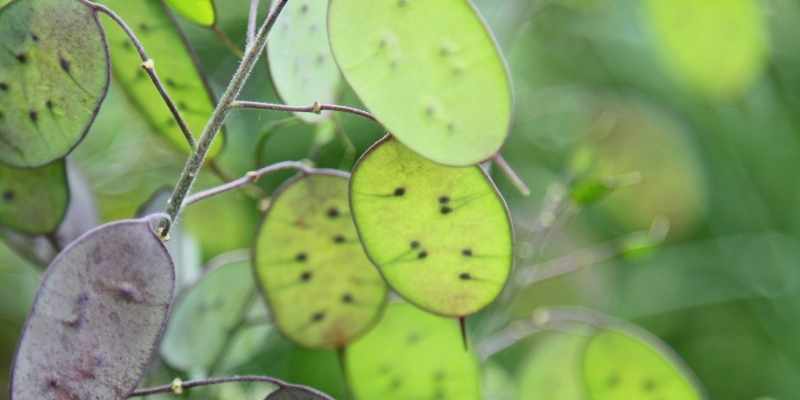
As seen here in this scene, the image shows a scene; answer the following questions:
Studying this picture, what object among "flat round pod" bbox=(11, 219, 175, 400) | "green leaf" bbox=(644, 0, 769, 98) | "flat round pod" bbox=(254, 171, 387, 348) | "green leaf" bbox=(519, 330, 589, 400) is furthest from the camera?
"green leaf" bbox=(644, 0, 769, 98)

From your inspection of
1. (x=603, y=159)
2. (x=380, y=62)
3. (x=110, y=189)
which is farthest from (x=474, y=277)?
(x=603, y=159)

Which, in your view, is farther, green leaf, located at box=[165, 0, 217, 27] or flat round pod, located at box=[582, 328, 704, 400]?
flat round pod, located at box=[582, 328, 704, 400]

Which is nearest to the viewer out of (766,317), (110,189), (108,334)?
(108,334)

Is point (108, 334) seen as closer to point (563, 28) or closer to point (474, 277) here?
point (474, 277)

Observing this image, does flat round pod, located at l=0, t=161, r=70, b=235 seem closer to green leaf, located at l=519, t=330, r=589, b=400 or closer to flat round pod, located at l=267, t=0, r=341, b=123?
flat round pod, located at l=267, t=0, r=341, b=123

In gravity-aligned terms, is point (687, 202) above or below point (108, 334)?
below

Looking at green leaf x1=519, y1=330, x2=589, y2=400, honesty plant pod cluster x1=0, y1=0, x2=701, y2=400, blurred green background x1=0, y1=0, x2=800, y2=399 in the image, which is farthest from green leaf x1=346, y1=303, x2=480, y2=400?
blurred green background x1=0, y1=0, x2=800, y2=399

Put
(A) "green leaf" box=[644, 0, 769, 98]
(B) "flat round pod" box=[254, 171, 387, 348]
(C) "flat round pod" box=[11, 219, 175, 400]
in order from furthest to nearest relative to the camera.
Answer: (A) "green leaf" box=[644, 0, 769, 98] < (B) "flat round pod" box=[254, 171, 387, 348] < (C) "flat round pod" box=[11, 219, 175, 400]

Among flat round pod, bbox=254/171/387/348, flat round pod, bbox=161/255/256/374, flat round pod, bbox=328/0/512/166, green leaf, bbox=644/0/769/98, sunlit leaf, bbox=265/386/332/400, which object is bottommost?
green leaf, bbox=644/0/769/98
